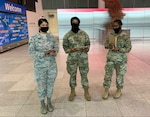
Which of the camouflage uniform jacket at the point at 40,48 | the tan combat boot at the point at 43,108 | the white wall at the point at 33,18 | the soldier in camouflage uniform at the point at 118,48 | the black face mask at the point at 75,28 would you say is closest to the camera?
the camouflage uniform jacket at the point at 40,48

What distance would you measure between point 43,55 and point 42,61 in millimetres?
93

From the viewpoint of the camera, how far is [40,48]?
256cm

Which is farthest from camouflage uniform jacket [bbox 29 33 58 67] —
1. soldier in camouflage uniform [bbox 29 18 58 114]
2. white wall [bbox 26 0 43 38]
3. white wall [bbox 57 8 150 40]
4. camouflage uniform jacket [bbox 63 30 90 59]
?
white wall [bbox 26 0 43 38]

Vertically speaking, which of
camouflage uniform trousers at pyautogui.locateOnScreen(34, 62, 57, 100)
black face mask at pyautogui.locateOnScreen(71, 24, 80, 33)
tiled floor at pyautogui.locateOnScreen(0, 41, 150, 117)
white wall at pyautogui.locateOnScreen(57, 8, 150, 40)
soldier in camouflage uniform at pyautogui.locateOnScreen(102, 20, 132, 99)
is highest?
white wall at pyautogui.locateOnScreen(57, 8, 150, 40)

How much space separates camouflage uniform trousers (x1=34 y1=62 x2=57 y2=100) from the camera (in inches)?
103

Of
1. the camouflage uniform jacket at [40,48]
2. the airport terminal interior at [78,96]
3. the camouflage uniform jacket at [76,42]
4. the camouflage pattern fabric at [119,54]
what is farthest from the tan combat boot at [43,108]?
the camouflage pattern fabric at [119,54]

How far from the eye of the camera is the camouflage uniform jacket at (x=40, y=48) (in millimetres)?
2543

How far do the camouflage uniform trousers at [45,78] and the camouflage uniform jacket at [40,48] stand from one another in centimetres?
8

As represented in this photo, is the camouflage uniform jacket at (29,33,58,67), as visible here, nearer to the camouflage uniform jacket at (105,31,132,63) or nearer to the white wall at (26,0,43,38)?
the camouflage uniform jacket at (105,31,132,63)

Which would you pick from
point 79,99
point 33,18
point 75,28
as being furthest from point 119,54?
point 33,18

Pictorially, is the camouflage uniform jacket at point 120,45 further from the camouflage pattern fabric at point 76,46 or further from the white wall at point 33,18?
the white wall at point 33,18

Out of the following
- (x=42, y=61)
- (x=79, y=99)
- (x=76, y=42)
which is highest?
(x=76, y=42)

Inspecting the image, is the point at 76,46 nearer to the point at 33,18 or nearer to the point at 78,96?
the point at 78,96

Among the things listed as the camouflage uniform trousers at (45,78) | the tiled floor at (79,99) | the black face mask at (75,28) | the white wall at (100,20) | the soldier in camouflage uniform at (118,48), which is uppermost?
the white wall at (100,20)
